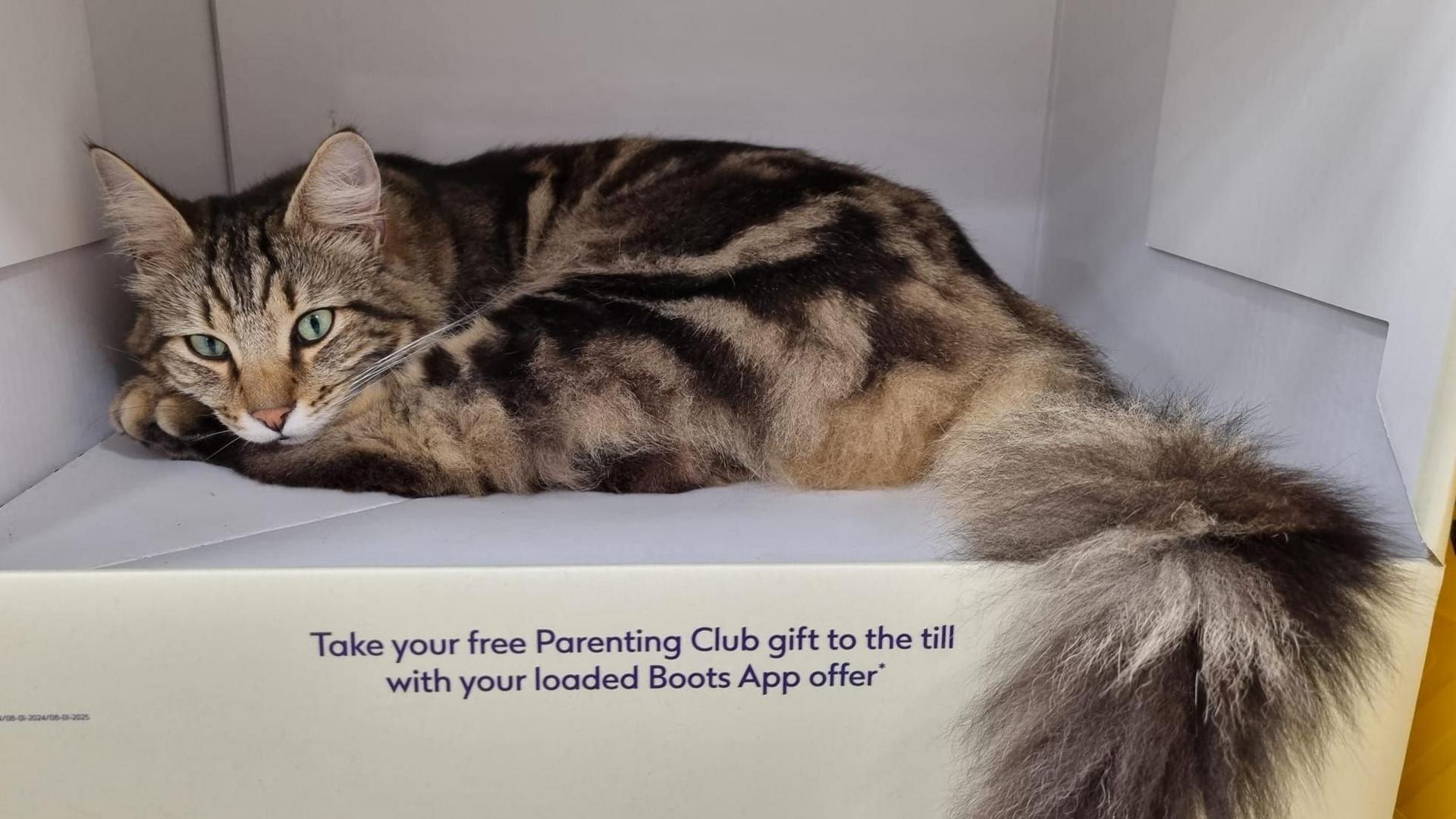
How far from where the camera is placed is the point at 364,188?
1.43 metres

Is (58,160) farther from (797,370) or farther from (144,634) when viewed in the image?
(797,370)

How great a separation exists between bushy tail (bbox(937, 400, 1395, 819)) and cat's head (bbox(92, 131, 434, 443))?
94cm

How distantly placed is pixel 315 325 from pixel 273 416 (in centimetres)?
16

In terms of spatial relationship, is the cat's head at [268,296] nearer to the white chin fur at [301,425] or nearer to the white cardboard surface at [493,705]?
the white chin fur at [301,425]

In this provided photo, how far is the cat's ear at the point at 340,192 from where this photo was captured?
1364 mm

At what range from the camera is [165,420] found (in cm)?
140

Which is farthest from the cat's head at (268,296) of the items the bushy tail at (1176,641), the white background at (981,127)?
the bushy tail at (1176,641)

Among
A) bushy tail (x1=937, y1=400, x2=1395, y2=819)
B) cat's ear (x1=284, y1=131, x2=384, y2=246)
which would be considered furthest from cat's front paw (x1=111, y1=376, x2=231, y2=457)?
bushy tail (x1=937, y1=400, x2=1395, y2=819)

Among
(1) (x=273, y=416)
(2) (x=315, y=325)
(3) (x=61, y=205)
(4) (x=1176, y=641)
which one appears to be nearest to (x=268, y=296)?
(2) (x=315, y=325)

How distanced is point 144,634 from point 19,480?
49 centimetres

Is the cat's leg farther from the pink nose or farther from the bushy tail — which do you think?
the bushy tail

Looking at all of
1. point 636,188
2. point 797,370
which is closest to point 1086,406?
point 797,370

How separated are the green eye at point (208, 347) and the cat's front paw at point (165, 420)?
0.07m

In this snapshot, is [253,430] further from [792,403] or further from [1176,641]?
[1176,641]
